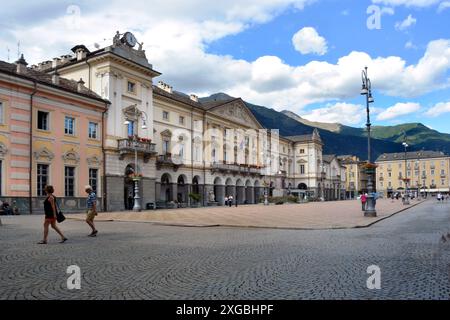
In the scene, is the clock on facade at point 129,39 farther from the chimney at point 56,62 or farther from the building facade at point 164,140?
the chimney at point 56,62

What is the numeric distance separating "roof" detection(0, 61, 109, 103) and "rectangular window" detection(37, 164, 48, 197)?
6.43m

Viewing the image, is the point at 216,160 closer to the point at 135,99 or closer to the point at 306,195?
the point at 135,99

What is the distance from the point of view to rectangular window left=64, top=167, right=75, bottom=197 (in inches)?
1332

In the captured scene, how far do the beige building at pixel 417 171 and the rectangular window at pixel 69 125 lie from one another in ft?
368

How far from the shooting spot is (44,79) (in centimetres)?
3350

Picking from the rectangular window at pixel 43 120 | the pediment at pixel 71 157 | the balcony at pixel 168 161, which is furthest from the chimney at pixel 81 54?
the balcony at pixel 168 161

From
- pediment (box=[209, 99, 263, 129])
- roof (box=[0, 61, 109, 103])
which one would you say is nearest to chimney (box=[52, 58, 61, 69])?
roof (box=[0, 61, 109, 103])

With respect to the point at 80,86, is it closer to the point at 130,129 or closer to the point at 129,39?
the point at 130,129

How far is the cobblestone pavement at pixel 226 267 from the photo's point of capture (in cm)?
633

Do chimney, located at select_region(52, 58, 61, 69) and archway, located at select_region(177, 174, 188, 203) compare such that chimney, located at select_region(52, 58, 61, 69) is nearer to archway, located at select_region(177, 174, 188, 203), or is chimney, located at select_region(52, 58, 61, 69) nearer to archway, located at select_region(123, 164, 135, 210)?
archway, located at select_region(123, 164, 135, 210)

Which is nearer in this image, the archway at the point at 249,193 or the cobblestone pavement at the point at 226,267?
the cobblestone pavement at the point at 226,267

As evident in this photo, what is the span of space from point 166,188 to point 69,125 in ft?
57.5
